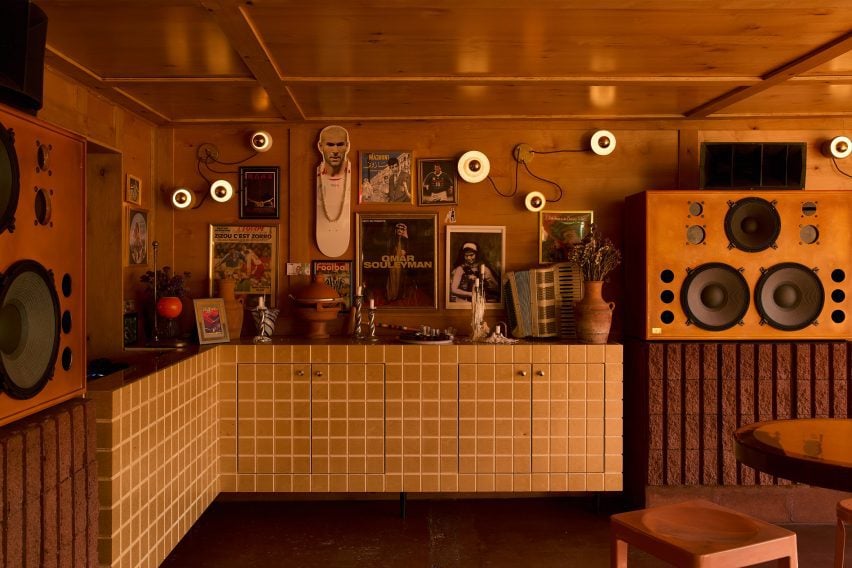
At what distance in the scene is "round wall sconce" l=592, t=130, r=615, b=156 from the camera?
13.3 ft

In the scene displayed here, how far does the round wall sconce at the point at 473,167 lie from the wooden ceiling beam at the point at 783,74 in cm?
118

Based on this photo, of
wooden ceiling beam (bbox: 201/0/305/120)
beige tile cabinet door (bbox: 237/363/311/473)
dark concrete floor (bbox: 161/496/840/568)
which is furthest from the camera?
beige tile cabinet door (bbox: 237/363/311/473)

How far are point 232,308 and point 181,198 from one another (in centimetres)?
72

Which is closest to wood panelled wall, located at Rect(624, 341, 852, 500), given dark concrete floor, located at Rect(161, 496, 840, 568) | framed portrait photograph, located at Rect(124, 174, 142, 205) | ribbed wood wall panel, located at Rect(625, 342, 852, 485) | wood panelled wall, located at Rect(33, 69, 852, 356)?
ribbed wood wall panel, located at Rect(625, 342, 852, 485)

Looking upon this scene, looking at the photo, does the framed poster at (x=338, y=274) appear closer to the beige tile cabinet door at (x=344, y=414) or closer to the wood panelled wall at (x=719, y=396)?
the beige tile cabinet door at (x=344, y=414)

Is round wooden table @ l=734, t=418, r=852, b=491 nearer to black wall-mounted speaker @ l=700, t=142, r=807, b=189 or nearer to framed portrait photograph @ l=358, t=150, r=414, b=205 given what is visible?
black wall-mounted speaker @ l=700, t=142, r=807, b=189

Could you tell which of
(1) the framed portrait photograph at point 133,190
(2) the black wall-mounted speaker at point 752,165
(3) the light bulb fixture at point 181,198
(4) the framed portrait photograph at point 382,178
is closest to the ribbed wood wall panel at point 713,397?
(2) the black wall-mounted speaker at point 752,165

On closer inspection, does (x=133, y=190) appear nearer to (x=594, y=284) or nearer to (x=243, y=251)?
(x=243, y=251)

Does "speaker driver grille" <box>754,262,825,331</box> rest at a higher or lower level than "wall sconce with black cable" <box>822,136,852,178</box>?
lower

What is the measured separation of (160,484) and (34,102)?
5.14 ft

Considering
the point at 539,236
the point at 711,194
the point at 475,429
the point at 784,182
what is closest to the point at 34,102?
the point at 475,429

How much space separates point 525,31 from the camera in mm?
2656

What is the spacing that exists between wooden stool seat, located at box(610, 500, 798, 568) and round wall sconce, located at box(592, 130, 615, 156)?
232 cm

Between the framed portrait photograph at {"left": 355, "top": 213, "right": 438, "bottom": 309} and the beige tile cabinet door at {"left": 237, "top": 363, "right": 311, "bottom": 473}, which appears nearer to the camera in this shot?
the beige tile cabinet door at {"left": 237, "top": 363, "right": 311, "bottom": 473}
